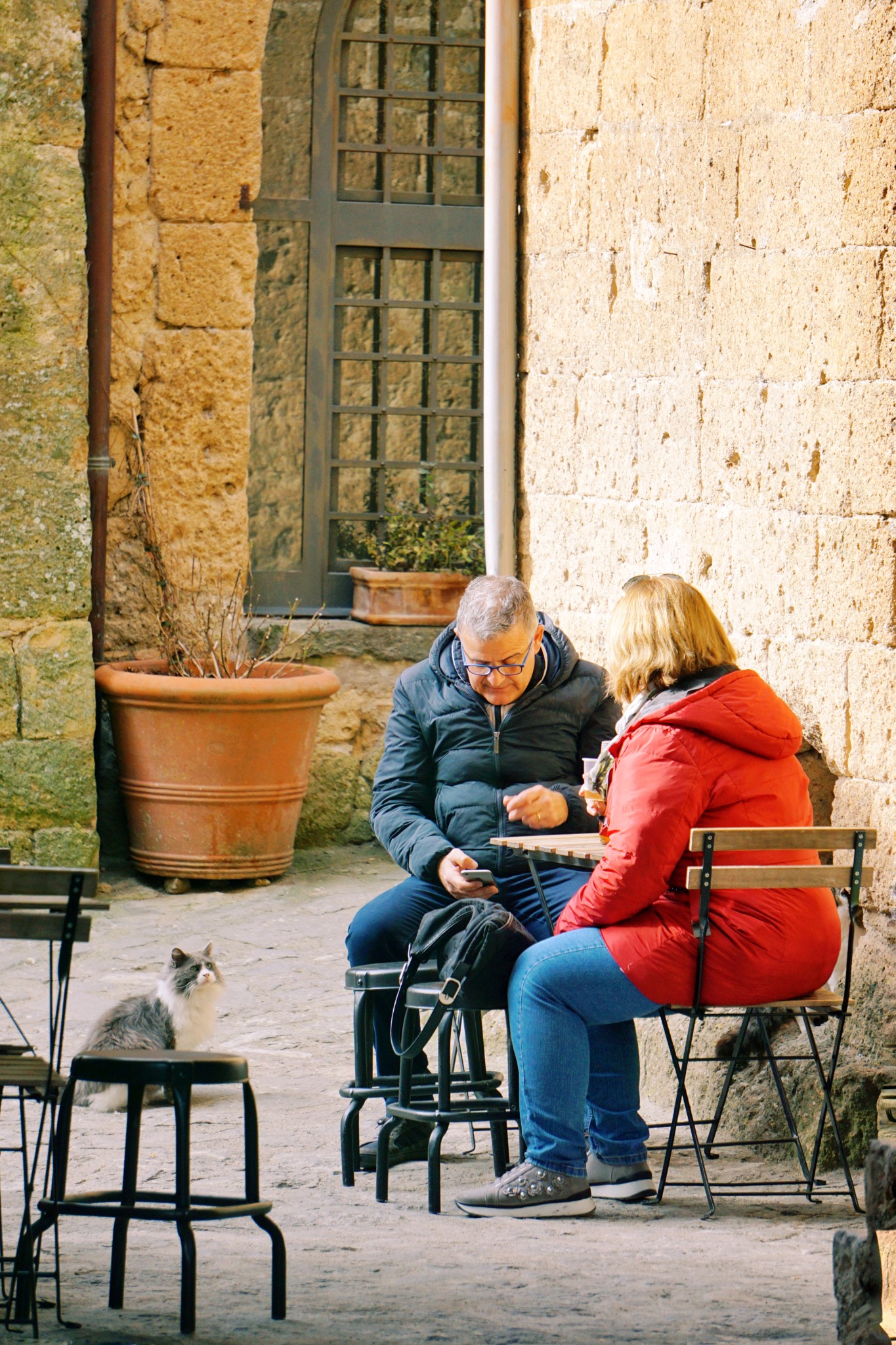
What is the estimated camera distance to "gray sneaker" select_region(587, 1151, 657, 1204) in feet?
14.1

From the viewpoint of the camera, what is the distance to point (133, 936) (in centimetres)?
723

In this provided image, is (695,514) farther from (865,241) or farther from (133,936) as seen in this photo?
(133,936)

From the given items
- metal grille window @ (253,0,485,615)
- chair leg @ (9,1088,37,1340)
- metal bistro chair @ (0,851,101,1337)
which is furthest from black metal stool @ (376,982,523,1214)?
metal grille window @ (253,0,485,615)

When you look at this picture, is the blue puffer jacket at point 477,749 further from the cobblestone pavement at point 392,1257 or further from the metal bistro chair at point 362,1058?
the cobblestone pavement at point 392,1257

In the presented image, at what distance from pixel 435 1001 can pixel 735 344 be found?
1.97 metres

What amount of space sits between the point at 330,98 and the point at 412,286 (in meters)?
0.95

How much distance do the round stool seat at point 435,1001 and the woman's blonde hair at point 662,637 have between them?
741 mm

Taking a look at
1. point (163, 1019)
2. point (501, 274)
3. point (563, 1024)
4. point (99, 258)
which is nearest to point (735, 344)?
point (501, 274)

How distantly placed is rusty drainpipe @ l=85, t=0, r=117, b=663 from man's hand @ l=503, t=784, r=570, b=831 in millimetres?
3506

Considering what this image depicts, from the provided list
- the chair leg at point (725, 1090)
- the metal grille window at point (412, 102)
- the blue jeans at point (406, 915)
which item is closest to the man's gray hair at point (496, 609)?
the blue jeans at point (406, 915)

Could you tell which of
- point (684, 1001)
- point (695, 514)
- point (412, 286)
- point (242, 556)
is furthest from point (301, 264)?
point (684, 1001)

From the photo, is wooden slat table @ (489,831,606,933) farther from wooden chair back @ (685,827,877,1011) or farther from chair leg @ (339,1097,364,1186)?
chair leg @ (339,1097,364,1186)

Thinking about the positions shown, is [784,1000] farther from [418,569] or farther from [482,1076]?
[418,569]

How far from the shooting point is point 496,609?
4781 millimetres
